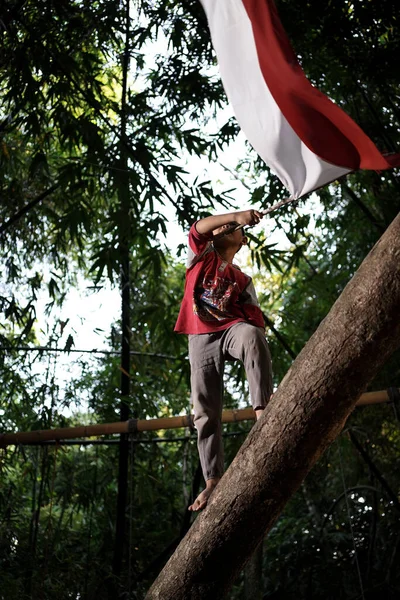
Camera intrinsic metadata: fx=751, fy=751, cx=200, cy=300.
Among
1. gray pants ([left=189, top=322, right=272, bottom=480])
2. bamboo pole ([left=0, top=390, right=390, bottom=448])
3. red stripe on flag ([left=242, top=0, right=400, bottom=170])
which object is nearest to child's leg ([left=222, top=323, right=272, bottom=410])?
gray pants ([left=189, top=322, right=272, bottom=480])

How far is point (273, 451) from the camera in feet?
5.26

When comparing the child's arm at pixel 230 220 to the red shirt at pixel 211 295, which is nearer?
the child's arm at pixel 230 220

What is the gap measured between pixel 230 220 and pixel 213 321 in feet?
1.17

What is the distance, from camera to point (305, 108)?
1896 millimetres

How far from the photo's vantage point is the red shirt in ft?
7.18

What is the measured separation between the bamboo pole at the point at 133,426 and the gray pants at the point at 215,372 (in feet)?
1.92

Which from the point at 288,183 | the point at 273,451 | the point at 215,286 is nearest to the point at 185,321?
the point at 215,286

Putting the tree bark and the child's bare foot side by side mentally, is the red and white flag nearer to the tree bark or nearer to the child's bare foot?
the tree bark

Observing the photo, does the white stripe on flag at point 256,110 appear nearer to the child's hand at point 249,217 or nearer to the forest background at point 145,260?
the child's hand at point 249,217

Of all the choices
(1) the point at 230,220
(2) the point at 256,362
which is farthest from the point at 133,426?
(1) the point at 230,220

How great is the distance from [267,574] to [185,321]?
2.59 metres

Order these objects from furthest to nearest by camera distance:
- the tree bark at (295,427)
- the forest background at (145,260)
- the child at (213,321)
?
the forest background at (145,260) < the child at (213,321) < the tree bark at (295,427)

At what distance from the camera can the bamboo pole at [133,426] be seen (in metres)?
2.79

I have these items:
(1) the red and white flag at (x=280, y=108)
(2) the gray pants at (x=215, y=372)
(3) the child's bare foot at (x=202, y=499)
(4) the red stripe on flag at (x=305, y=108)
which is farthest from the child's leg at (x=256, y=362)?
(4) the red stripe on flag at (x=305, y=108)
